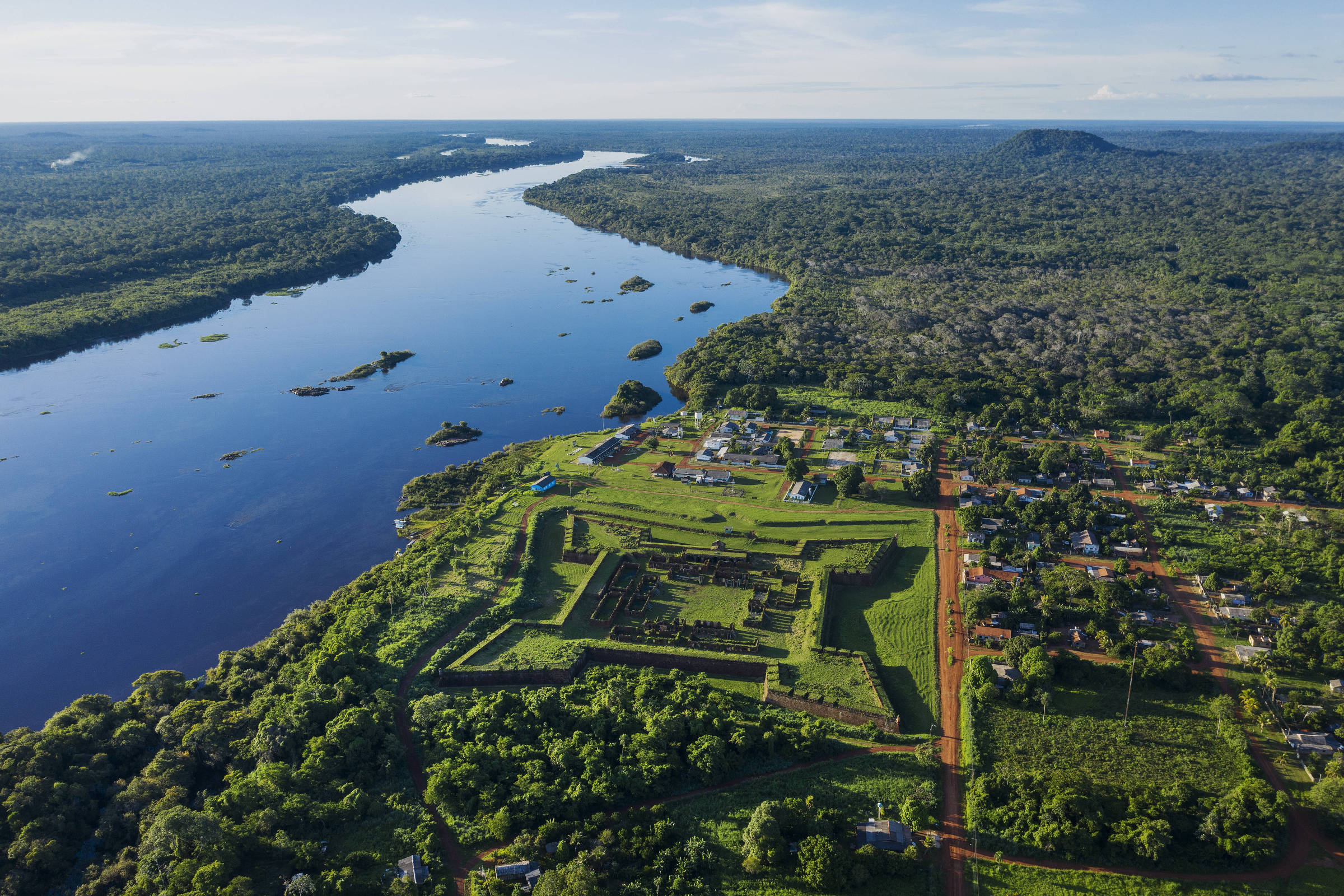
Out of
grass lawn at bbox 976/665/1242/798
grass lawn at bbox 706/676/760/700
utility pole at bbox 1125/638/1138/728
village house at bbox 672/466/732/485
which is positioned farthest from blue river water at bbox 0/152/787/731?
utility pole at bbox 1125/638/1138/728

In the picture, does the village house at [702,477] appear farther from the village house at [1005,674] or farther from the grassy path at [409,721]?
the village house at [1005,674]

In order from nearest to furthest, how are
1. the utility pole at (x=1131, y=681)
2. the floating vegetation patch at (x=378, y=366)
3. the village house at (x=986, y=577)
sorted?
the utility pole at (x=1131, y=681)
the village house at (x=986, y=577)
the floating vegetation patch at (x=378, y=366)

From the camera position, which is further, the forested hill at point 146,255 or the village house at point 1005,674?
the forested hill at point 146,255

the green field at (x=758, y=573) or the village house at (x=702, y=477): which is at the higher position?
the village house at (x=702, y=477)

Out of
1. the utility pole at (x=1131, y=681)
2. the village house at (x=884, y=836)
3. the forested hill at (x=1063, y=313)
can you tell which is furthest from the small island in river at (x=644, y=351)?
the village house at (x=884, y=836)

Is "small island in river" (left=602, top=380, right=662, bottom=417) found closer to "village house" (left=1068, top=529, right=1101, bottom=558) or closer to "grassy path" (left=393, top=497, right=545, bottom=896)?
"grassy path" (left=393, top=497, right=545, bottom=896)

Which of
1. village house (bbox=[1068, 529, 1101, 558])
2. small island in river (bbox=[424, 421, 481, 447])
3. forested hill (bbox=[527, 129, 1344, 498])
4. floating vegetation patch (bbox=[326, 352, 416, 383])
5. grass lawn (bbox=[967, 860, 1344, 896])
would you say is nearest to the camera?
grass lawn (bbox=[967, 860, 1344, 896])
